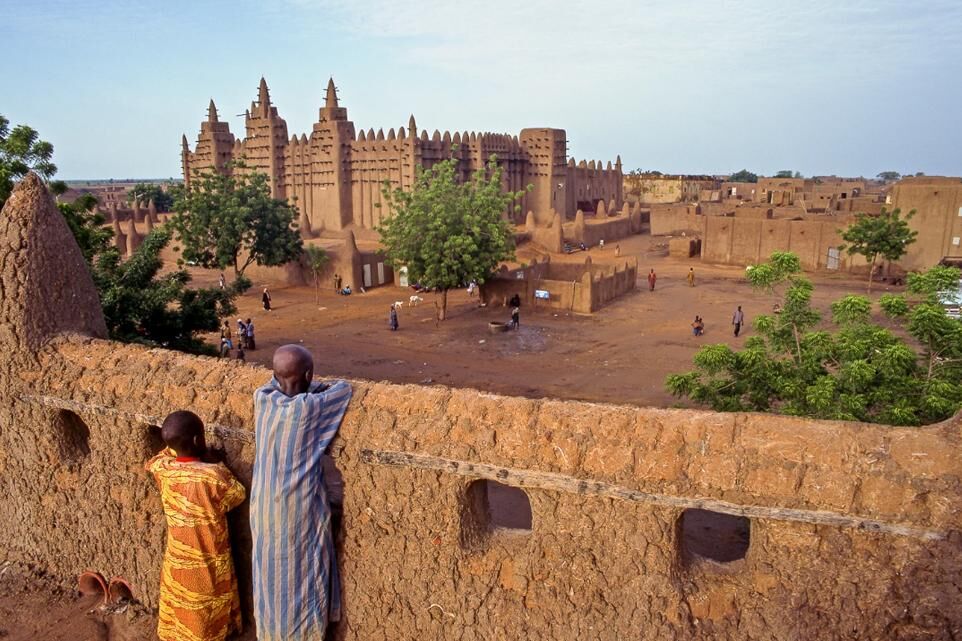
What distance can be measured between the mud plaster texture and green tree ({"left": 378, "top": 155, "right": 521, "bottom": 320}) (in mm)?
18661

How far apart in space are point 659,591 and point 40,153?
40.2 ft

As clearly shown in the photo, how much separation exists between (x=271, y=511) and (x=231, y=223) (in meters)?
24.6

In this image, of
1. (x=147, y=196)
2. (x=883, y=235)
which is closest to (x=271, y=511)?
(x=883, y=235)

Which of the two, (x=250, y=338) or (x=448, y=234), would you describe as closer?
(x=250, y=338)

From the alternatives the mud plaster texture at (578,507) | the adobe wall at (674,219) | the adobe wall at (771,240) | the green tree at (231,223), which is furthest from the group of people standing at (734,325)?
the adobe wall at (674,219)

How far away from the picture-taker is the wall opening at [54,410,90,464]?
19.4ft

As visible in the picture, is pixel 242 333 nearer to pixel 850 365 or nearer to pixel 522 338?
pixel 522 338

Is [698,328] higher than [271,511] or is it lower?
lower

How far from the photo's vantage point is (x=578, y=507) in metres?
4.19

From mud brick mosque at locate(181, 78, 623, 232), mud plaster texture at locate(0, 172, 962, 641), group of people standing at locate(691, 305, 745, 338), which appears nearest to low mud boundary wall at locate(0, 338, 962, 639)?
mud plaster texture at locate(0, 172, 962, 641)

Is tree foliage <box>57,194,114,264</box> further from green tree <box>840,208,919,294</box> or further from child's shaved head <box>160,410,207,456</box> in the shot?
green tree <box>840,208,919,294</box>

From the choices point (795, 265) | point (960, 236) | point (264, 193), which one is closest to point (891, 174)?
point (960, 236)

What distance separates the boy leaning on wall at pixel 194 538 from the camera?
450 cm

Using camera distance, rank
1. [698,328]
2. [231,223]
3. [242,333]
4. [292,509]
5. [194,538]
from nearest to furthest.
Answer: [292,509] → [194,538] → [242,333] → [698,328] → [231,223]
